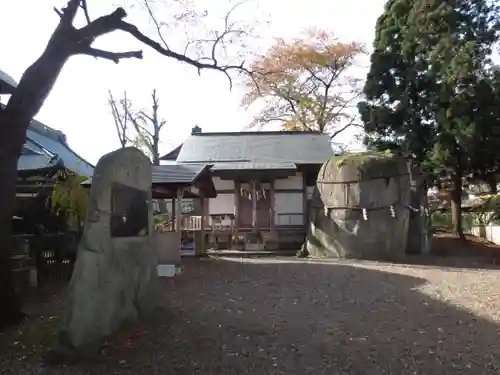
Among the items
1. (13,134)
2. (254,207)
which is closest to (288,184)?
(254,207)

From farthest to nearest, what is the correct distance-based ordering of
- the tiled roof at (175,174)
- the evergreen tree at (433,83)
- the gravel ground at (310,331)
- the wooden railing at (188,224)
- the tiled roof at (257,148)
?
the tiled roof at (257,148) < the evergreen tree at (433,83) < the wooden railing at (188,224) < the tiled roof at (175,174) < the gravel ground at (310,331)

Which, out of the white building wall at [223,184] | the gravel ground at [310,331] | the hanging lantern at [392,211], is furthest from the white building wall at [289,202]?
the gravel ground at [310,331]

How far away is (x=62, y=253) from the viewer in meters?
10.6

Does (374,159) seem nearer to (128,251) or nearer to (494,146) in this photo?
(494,146)

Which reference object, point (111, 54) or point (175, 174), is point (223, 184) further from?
point (111, 54)

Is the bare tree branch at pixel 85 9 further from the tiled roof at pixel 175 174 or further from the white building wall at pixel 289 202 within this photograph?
the white building wall at pixel 289 202

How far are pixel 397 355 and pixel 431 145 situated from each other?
1714cm

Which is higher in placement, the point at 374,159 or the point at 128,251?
the point at 374,159

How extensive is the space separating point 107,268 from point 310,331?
8.60ft

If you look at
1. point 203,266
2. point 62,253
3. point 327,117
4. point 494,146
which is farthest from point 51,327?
point 327,117

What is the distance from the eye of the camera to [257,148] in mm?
24359

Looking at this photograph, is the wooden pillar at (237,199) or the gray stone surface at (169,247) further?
the wooden pillar at (237,199)

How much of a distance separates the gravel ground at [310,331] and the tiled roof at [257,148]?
12.4m

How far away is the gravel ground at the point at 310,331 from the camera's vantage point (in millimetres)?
5441
